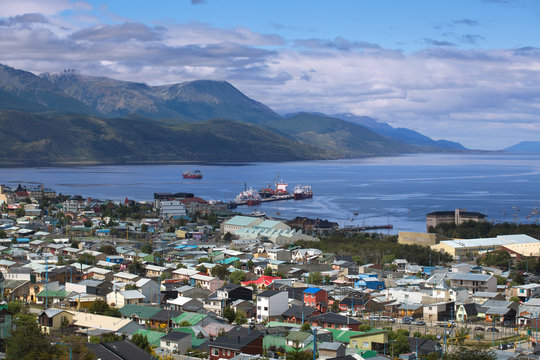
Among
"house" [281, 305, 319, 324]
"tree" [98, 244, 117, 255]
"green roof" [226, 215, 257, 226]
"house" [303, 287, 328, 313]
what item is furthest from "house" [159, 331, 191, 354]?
"green roof" [226, 215, 257, 226]

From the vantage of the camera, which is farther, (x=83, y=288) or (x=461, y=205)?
(x=461, y=205)

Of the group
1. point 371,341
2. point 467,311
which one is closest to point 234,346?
point 371,341

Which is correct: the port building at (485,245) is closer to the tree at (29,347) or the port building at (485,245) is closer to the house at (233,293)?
the house at (233,293)

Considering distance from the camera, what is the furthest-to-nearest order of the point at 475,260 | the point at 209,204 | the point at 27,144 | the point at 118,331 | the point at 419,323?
the point at 27,144, the point at 209,204, the point at 475,260, the point at 419,323, the point at 118,331

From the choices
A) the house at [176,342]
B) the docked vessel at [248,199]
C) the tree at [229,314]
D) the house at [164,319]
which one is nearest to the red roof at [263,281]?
the tree at [229,314]

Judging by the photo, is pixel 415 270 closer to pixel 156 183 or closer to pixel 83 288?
pixel 83 288

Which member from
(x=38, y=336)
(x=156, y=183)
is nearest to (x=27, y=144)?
(x=156, y=183)
